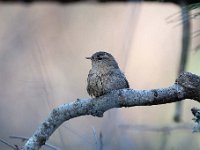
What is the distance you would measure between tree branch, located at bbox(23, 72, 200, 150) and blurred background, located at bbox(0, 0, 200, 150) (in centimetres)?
190

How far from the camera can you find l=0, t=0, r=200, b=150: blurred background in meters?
5.41

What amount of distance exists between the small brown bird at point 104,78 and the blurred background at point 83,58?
5.75 ft

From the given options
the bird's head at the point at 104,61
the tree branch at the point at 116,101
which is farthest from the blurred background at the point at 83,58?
the tree branch at the point at 116,101

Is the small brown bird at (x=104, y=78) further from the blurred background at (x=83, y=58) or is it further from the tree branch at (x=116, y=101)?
the blurred background at (x=83, y=58)

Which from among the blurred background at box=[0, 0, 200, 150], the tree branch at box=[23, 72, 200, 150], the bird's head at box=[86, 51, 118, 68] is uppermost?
the bird's head at box=[86, 51, 118, 68]

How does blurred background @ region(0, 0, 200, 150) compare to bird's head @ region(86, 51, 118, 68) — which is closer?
bird's head @ region(86, 51, 118, 68)

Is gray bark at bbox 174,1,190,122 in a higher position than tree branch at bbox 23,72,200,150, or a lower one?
lower

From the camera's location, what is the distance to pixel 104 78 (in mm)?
2848

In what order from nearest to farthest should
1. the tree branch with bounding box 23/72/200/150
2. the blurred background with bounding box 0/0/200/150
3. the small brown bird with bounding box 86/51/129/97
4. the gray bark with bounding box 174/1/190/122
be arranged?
the tree branch with bounding box 23/72/200/150, the small brown bird with bounding box 86/51/129/97, the gray bark with bounding box 174/1/190/122, the blurred background with bounding box 0/0/200/150

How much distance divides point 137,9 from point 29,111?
196cm

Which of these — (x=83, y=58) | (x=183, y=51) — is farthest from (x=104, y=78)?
(x=83, y=58)

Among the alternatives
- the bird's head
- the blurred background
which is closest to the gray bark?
the blurred background

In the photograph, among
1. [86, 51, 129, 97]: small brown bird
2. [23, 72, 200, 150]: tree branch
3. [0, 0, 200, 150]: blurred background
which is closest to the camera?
[23, 72, 200, 150]: tree branch

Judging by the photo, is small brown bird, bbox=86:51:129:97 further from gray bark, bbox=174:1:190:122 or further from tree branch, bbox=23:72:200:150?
gray bark, bbox=174:1:190:122
